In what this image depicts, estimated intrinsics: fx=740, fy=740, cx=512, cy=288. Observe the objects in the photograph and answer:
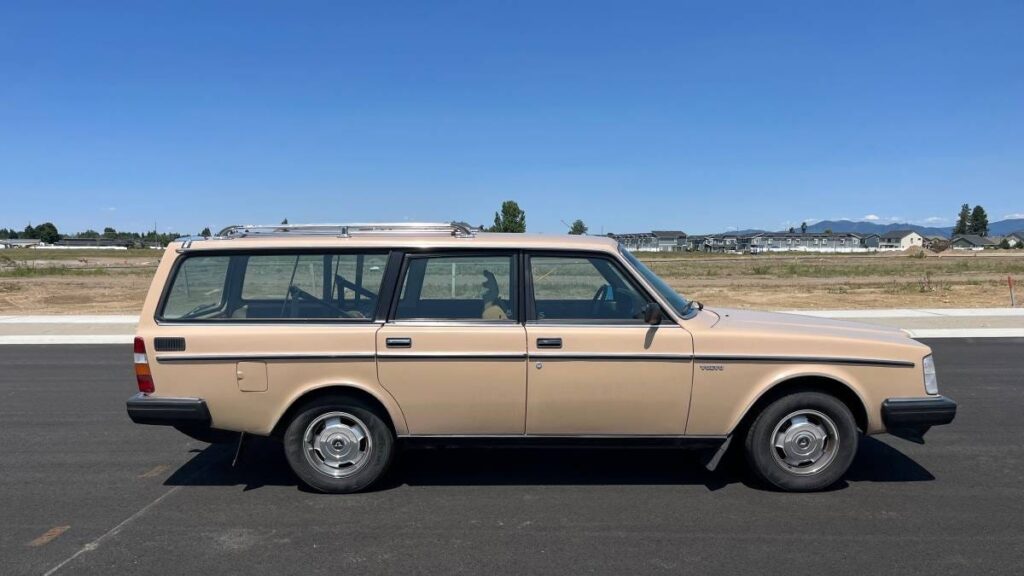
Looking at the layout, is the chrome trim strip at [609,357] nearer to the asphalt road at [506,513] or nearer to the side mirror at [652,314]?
the side mirror at [652,314]

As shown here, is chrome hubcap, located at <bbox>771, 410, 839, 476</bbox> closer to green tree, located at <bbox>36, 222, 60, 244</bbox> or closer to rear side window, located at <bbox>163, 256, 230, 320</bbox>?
rear side window, located at <bbox>163, 256, 230, 320</bbox>

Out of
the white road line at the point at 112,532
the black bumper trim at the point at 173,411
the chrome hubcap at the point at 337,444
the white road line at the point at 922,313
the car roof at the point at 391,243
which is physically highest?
the car roof at the point at 391,243

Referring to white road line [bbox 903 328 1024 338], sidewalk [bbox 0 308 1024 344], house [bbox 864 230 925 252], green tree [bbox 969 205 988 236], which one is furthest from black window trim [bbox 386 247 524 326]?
green tree [bbox 969 205 988 236]

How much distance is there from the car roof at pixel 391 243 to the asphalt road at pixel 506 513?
166cm

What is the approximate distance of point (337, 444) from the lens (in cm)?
488

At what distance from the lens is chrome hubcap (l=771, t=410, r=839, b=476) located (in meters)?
4.80

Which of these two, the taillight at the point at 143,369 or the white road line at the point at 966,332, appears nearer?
the taillight at the point at 143,369

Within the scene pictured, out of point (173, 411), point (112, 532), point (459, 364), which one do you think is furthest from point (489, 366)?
point (112, 532)

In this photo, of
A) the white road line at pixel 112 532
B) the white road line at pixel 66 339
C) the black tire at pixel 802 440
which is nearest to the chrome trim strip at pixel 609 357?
the black tire at pixel 802 440

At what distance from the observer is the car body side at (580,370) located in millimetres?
4715

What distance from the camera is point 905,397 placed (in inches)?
189

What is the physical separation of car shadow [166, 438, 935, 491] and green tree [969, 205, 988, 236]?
606 feet

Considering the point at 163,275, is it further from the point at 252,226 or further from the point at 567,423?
the point at 567,423

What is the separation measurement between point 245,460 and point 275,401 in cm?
127
